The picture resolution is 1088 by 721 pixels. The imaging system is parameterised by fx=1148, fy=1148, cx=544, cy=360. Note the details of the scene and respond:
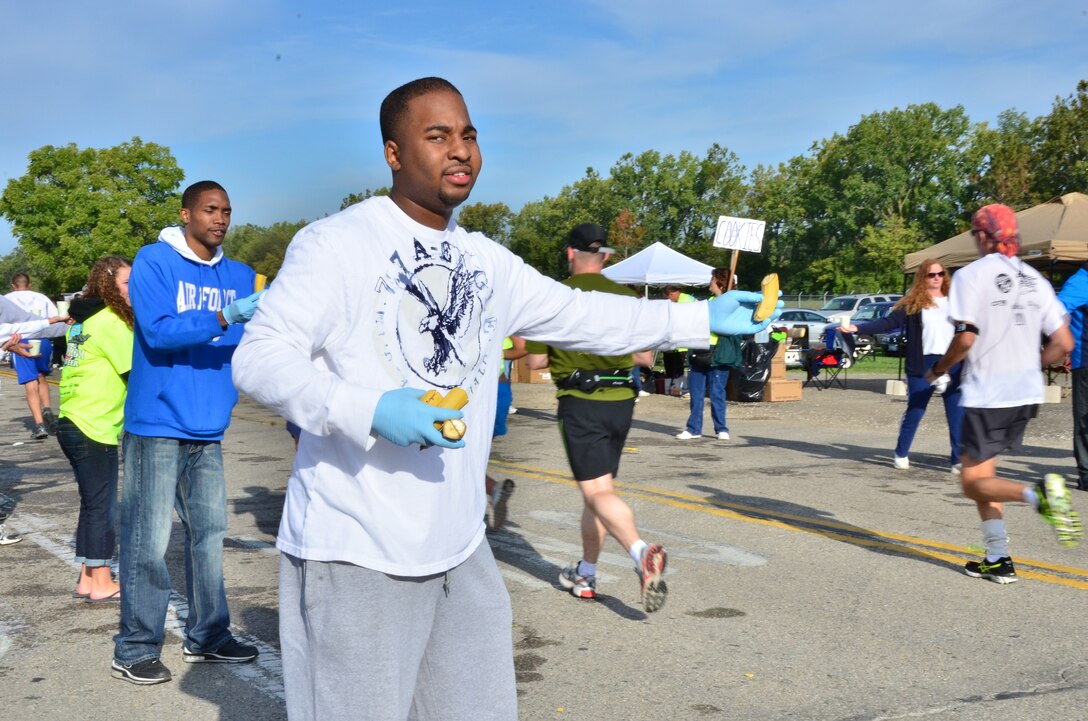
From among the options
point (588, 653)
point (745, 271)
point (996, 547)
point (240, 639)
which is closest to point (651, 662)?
point (588, 653)

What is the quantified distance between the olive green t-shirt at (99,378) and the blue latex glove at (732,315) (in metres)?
3.97

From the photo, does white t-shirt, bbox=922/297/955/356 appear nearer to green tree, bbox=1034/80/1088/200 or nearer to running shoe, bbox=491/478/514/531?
running shoe, bbox=491/478/514/531

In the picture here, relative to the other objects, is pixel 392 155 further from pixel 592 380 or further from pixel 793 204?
pixel 793 204

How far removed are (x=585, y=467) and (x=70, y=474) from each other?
281 inches

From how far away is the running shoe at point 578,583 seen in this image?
6.09 m

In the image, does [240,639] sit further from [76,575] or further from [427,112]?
[427,112]

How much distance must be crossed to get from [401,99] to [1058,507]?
433 centimetres

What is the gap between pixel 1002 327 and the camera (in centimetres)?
628

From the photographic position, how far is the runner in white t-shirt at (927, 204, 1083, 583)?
6.21 meters

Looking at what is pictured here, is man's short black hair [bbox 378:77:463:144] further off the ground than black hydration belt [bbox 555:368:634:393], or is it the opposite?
man's short black hair [bbox 378:77:463:144]

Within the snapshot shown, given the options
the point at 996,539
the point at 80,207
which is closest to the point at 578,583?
the point at 996,539

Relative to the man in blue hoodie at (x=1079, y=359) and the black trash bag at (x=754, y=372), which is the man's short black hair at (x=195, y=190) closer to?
the man in blue hoodie at (x=1079, y=359)

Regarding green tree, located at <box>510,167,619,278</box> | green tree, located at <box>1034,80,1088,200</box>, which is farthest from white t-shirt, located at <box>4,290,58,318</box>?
green tree, located at <box>510,167,619,278</box>

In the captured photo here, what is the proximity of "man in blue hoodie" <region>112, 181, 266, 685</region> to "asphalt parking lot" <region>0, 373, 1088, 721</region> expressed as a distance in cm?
29
